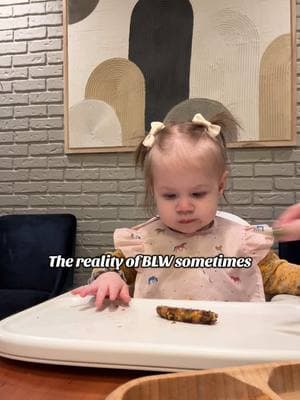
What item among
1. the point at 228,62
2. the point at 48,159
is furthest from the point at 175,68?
the point at 48,159

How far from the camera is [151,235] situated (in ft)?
3.97

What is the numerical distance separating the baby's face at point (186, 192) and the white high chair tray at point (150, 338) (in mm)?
321

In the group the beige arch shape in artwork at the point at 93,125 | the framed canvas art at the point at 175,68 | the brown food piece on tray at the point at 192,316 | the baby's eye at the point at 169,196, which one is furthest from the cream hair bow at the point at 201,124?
the beige arch shape in artwork at the point at 93,125

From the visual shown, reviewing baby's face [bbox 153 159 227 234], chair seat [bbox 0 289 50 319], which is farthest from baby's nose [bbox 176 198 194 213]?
chair seat [bbox 0 289 50 319]

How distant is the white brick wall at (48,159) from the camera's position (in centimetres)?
267

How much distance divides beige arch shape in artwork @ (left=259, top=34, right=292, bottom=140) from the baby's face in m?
1.42

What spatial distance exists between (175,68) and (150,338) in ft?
7.00

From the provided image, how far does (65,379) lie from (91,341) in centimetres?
5

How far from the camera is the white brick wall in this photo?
267cm

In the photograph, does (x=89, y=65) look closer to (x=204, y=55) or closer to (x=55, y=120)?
(x=55, y=120)

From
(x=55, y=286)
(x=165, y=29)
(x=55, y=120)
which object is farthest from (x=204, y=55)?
(x=55, y=286)

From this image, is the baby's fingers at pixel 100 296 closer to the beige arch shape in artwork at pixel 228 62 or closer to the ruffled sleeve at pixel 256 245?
the ruffled sleeve at pixel 256 245

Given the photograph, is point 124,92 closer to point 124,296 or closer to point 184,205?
point 184,205

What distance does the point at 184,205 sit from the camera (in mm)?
1050
